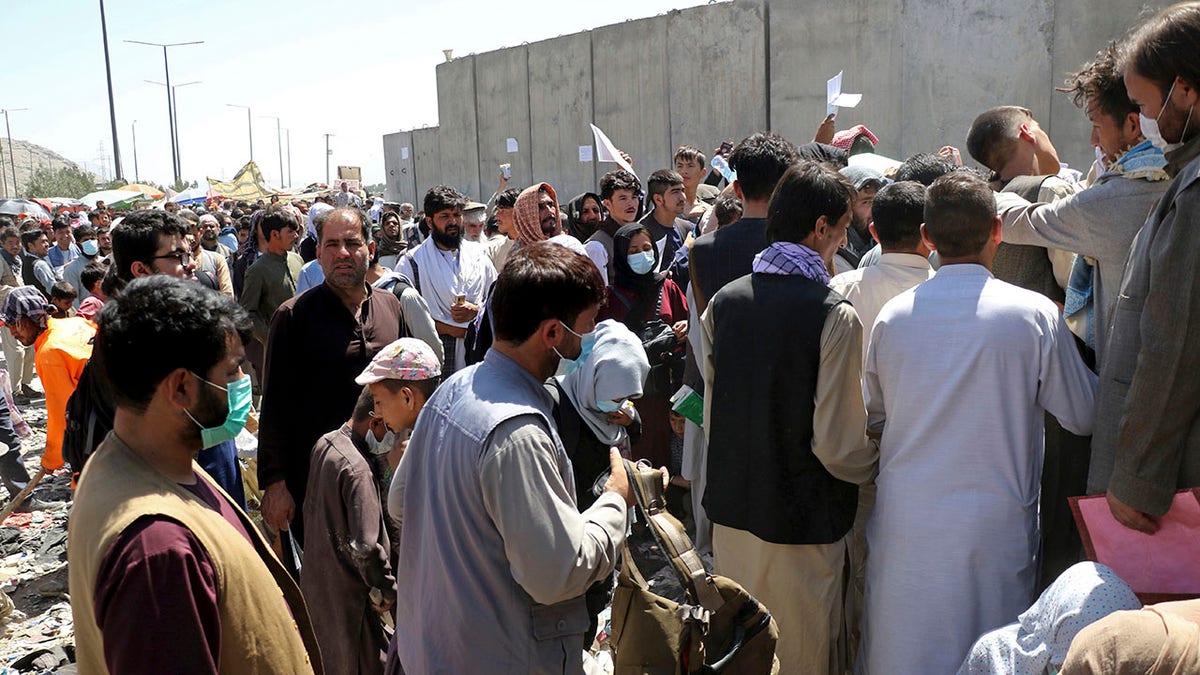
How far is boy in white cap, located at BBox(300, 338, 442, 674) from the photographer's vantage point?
323 centimetres

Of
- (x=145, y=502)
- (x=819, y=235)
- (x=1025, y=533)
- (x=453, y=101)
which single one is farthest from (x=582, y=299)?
(x=453, y=101)

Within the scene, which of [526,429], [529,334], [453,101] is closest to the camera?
[526,429]

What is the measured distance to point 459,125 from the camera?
90.3 ft

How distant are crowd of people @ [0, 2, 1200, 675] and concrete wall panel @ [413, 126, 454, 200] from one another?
25.2 m

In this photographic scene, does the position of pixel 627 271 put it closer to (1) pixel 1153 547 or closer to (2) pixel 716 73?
(1) pixel 1153 547

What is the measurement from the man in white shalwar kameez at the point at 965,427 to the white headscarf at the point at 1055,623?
364 millimetres

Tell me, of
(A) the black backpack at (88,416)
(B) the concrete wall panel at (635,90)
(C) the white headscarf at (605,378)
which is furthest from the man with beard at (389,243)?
(B) the concrete wall panel at (635,90)

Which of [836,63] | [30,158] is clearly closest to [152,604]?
[836,63]

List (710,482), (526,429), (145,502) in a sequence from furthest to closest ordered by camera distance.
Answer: (710,482), (526,429), (145,502)

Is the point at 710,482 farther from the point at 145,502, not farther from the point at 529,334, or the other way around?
the point at 145,502

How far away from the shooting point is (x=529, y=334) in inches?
90.0

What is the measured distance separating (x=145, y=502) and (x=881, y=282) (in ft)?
9.22

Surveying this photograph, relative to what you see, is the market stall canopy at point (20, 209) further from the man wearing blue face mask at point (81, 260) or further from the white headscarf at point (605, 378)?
the white headscarf at point (605, 378)

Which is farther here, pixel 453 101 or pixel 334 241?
pixel 453 101
